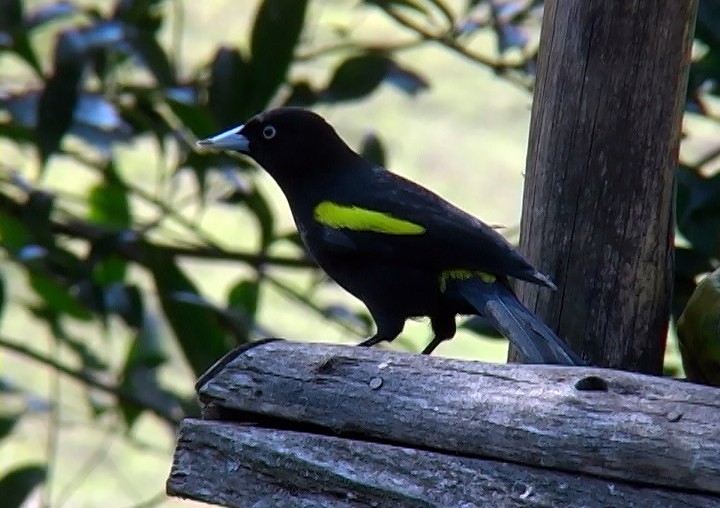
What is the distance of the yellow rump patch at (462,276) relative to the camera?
2.92 meters

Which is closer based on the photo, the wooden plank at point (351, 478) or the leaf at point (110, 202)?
the wooden plank at point (351, 478)

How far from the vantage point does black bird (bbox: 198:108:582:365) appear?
9.11ft

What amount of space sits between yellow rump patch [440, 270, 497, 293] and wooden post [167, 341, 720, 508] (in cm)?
66

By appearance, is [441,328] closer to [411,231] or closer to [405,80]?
[411,231]

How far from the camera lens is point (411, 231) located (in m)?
2.98

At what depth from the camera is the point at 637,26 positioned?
2.77 meters

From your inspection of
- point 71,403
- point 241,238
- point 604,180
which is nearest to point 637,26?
point 604,180

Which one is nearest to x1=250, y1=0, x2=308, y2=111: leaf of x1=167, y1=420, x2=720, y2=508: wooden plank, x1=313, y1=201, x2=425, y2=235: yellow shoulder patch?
x1=313, y1=201, x2=425, y2=235: yellow shoulder patch

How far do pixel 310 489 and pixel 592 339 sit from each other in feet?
2.79

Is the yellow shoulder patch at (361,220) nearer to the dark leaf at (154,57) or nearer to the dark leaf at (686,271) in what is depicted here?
the dark leaf at (686,271)

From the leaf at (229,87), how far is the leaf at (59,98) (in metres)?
0.38

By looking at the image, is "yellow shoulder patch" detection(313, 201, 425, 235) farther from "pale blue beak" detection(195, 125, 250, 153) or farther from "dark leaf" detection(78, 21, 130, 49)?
"dark leaf" detection(78, 21, 130, 49)

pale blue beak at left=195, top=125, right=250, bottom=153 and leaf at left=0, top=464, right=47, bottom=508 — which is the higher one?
pale blue beak at left=195, top=125, right=250, bottom=153

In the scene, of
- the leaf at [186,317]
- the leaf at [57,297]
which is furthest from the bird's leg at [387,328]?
the leaf at [57,297]
